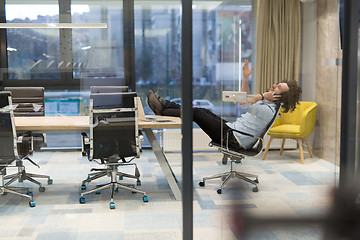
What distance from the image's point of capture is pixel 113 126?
3.72m

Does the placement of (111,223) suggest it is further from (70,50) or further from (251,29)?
(251,29)

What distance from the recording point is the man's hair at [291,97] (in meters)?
3.03

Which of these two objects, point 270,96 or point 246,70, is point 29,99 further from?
point 270,96

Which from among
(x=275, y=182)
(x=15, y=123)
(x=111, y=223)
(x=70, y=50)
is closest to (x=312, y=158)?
(x=275, y=182)

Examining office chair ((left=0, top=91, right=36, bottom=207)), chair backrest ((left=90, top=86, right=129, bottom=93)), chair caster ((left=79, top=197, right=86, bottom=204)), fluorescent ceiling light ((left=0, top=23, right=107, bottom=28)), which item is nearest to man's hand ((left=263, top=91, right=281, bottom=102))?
chair backrest ((left=90, top=86, right=129, bottom=93))

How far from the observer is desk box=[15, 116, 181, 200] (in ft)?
10.4

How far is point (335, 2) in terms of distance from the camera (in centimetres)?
316

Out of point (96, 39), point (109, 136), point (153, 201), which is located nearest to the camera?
point (96, 39)

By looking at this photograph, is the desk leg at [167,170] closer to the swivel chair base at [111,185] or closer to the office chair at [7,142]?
the swivel chair base at [111,185]

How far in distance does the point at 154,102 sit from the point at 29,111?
902 mm

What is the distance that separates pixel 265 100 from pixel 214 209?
0.86m

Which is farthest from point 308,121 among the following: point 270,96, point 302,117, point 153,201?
point 153,201

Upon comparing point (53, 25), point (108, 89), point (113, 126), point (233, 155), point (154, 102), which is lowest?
point (233, 155)

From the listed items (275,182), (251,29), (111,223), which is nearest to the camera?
(251,29)
